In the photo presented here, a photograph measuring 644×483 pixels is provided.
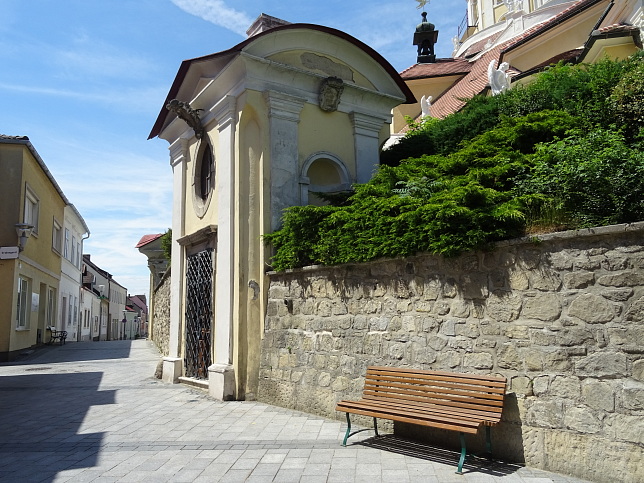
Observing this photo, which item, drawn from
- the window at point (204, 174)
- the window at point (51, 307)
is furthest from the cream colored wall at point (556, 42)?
the window at point (51, 307)

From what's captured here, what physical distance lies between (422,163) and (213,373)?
4.88 m

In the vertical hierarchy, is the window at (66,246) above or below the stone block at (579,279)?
above

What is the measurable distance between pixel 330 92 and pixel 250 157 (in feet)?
6.73

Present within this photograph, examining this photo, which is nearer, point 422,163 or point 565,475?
point 565,475

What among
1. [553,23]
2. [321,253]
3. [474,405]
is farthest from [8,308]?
[553,23]

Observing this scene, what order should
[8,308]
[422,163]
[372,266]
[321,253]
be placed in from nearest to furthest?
[372,266]
[321,253]
[422,163]
[8,308]

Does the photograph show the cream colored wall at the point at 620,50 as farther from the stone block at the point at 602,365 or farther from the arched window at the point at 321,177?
the stone block at the point at 602,365

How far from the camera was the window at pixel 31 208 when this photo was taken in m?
18.8

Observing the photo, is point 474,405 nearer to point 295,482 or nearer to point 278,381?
point 295,482

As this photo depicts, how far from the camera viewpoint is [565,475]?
4.64 meters

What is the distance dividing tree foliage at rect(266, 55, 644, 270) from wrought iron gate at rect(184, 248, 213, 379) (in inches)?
87.7

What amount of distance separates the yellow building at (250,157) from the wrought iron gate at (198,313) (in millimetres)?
20

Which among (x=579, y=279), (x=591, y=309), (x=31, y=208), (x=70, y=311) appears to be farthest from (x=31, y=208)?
(x=591, y=309)

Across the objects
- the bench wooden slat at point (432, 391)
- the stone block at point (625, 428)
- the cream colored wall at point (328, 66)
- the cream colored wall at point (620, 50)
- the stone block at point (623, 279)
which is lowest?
the stone block at point (625, 428)
